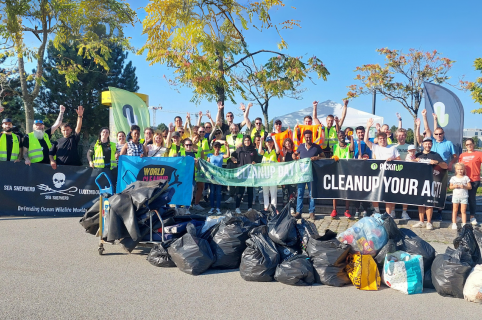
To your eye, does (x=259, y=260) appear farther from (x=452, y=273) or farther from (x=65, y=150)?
(x=65, y=150)

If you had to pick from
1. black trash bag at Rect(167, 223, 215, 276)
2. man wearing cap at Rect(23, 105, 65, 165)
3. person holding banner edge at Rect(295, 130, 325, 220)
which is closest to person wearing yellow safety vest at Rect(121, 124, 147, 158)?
man wearing cap at Rect(23, 105, 65, 165)

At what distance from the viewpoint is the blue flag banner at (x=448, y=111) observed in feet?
31.7

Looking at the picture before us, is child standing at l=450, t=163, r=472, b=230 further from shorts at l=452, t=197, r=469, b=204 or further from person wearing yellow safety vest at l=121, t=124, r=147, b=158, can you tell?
person wearing yellow safety vest at l=121, t=124, r=147, b=158

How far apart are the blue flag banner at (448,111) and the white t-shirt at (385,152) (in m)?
2.28

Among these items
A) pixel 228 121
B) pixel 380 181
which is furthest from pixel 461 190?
pixel 228 121

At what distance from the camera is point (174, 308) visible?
3.99m

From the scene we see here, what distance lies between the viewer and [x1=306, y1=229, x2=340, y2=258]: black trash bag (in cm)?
486

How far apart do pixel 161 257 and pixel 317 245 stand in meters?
2.11

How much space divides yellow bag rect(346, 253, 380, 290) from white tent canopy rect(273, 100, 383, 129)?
1157 cm

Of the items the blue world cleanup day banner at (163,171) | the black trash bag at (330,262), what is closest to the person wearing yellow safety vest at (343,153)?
the blue world cleanup day banner at (163,171)

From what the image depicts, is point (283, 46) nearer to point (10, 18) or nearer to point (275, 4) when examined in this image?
point (275, 4)

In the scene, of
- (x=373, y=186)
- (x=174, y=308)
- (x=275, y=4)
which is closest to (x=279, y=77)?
(x=275, y=4)

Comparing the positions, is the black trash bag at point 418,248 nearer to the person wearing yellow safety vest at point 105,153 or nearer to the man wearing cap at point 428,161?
the man wearing cap at point 428,161

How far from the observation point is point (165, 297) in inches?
169
